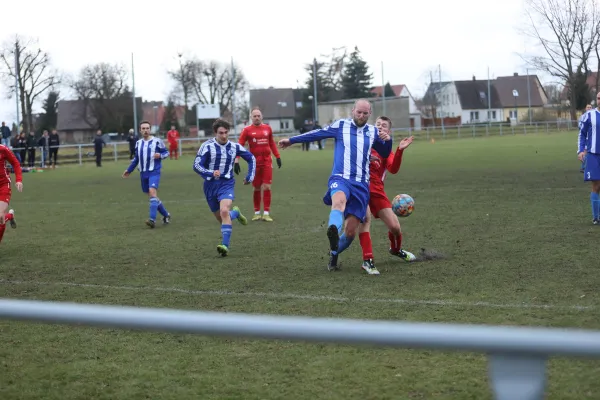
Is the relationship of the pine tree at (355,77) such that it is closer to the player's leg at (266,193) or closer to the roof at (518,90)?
the roof at (518,90)

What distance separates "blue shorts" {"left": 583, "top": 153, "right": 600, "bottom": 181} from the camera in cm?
1156

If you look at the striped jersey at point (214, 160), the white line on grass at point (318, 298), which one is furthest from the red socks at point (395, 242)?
the striped jersey at point (214, 160)

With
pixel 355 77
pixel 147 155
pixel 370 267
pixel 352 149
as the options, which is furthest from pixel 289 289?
pixel 355 77

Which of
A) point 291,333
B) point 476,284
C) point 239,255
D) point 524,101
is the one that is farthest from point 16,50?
point 524,101

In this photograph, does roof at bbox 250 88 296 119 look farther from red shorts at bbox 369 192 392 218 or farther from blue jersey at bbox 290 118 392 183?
blue jersey at bbox 290 118 392 183

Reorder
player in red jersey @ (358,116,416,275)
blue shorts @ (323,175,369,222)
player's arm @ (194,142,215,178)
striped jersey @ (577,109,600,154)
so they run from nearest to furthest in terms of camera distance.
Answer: blue shorts @ (323,175,369,222) < player in red jersey @ (358,116,416,275) < player's arm @ (194,142,215,178) < striped jersey @ (577,109,600,154)

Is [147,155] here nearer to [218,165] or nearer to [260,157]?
[260,157]

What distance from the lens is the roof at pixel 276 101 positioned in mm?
118938

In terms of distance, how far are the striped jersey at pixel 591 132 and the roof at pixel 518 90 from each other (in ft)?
355

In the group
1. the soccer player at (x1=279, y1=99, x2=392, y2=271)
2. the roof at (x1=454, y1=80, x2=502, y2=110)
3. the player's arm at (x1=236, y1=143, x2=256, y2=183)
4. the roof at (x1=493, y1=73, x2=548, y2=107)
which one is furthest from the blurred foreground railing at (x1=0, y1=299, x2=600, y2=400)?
the roof at (x1=493, y1=73, x2=548, y2=107)

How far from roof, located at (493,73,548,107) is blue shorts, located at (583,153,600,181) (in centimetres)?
10836

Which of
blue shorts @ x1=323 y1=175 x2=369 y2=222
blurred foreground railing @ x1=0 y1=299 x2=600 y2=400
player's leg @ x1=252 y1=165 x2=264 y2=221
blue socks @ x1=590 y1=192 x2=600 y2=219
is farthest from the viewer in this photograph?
player's leg @ x1=252 y1=165 x2=264 y2=221

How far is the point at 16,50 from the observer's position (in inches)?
2221

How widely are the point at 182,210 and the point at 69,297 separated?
9.27 metres
